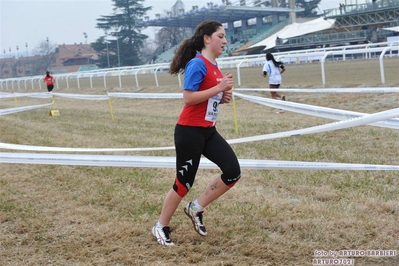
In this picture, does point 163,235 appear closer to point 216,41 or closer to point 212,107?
point 212,107

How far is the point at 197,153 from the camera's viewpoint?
14.1ft

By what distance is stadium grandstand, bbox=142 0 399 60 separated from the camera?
1983 inches

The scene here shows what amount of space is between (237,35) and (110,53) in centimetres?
2068

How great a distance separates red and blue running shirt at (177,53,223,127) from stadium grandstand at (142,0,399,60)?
4555cm

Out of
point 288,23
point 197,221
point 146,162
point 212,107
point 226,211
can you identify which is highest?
point 288,23

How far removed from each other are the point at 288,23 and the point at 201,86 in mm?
72572

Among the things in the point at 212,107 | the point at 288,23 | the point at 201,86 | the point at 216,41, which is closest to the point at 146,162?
the point at 212,107

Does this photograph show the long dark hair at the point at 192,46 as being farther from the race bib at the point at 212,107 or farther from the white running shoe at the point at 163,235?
the white running shoe at the point at 163,235

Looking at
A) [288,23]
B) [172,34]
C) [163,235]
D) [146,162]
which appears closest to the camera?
[163,235]

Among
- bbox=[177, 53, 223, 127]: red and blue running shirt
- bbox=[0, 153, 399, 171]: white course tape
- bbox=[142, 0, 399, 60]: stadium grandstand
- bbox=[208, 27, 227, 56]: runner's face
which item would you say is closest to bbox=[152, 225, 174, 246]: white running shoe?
bbox=[0, 153, 399, 171]: white course tape

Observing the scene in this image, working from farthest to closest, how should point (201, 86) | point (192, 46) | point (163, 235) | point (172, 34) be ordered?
1. point (172, 34)
2. point (163, 235)
3. point (192, 46)
4. point (201, 86)

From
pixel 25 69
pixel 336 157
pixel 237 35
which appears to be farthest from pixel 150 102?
pixel 25 69

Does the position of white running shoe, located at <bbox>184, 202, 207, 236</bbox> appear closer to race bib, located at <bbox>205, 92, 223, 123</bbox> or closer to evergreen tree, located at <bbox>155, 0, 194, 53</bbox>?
race bib, located at <bbox>205, 92, 223, 123</bbox>

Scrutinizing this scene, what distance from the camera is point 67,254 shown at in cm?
445
